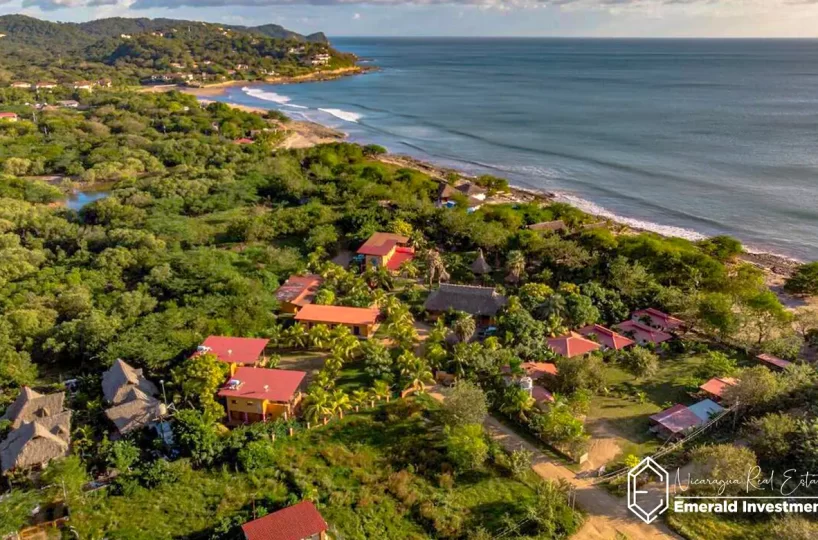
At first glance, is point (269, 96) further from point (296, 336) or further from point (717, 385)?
point (717, 385)

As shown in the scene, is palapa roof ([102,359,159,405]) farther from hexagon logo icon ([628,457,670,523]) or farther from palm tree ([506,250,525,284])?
palm tree ([506,250,525,284])

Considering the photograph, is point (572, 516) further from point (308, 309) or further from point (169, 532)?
point (308, 309)

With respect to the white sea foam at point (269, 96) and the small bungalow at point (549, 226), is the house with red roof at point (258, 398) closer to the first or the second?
the small bungalow at point (549, 226)

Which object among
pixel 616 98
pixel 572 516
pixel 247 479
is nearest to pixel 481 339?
pixel 572 516

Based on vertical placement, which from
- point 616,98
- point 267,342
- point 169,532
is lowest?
point 169,532

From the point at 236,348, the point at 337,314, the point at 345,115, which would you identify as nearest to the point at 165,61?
the point at 345,115

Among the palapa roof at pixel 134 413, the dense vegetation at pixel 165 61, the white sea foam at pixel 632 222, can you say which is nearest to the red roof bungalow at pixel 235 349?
the palapa roof at pixel 134 413
